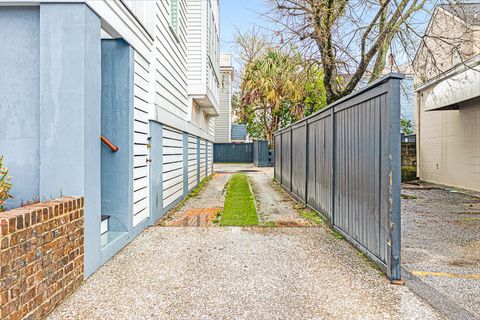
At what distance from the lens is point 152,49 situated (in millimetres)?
5273

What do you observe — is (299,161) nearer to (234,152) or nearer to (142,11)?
(142,11)

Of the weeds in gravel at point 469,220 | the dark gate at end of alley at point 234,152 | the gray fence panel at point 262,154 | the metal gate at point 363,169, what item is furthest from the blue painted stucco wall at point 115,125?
the dark gate at end of alley at point 234,152

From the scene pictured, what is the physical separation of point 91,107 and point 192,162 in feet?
21.6

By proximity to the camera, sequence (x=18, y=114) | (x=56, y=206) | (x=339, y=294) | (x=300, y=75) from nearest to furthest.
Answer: (x=56, y=206) < (x=339, y=294) < (x=18, y=114) < (x=300, y=75)

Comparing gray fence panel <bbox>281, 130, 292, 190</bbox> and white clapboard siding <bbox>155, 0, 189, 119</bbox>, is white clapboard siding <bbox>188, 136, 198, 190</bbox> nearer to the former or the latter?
white clapboard siding <bbox>155, 0, 189, 119</bbox>

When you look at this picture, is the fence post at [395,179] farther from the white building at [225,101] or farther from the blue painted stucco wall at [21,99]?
the white building at [225,101]

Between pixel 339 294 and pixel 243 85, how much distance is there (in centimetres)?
1990

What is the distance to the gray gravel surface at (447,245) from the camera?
3.03 meters

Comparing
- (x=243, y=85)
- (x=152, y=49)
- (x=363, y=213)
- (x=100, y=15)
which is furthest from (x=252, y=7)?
(x=243, y=85)

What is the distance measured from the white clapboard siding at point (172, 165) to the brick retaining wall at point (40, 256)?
3.25 metres

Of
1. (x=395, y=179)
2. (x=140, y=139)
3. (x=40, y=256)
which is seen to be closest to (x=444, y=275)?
(x=395, y=179)

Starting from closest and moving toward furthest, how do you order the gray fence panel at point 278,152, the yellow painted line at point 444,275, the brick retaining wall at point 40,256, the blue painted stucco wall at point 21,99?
the brick retaining wall at point 40,256 < the blue painted stucco wall at point 21,99 < the yellow painted line at point 444,275 < the gray fence panel at point 278,152

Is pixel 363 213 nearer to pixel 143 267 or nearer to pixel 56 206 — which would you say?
pixel 143 267

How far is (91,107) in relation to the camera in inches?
125
